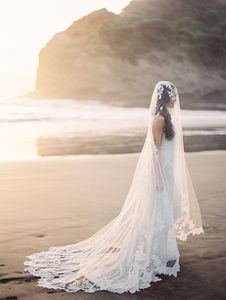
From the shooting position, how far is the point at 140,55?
12312 cm

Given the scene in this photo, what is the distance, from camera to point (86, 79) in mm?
98562

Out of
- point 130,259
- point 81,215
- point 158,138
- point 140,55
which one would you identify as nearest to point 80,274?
point 130,259

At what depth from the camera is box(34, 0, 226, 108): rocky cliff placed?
327 feet

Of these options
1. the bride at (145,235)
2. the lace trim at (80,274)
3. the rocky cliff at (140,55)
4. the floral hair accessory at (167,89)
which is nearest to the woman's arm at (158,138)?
the bride at (145,235)

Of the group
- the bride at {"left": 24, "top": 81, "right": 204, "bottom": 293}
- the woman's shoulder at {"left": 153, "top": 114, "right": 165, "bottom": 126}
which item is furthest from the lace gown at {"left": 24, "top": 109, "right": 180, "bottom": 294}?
the woman's shoulder at {"left": 153, "top": 114, "right": 165, "bottom": 126}

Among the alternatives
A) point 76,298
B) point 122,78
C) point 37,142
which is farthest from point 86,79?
point 76,298

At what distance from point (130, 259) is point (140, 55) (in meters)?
120

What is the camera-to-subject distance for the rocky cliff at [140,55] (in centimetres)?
9962

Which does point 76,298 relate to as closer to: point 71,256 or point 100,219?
point 71,256

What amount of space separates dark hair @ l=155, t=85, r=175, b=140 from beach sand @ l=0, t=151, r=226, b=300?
1.52m

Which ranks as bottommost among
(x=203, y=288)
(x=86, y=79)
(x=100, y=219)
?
(x=203, y=288)

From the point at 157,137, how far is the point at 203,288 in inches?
65.3

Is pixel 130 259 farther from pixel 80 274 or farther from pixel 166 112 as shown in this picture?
pixel 166 112

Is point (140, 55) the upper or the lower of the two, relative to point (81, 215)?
upper
